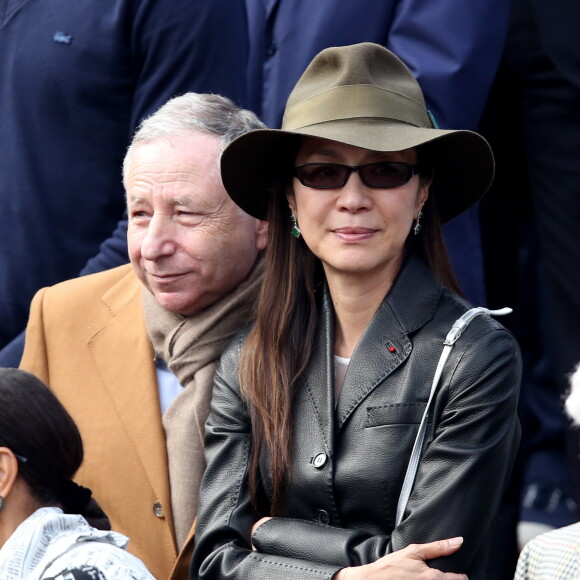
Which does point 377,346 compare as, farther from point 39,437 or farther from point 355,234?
point 39,437

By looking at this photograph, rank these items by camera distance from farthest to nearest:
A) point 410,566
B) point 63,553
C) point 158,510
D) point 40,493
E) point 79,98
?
point 79,98 < point 158,510 < point 40,493 < point 63,553 < point 410,566

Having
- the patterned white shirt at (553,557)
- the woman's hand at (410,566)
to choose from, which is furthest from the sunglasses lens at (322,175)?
the patterned white shirt at (553,557)

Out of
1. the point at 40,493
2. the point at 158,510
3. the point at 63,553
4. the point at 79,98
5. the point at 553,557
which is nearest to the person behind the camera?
the point at 553,557

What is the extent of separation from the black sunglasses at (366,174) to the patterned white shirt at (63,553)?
3.59 feet

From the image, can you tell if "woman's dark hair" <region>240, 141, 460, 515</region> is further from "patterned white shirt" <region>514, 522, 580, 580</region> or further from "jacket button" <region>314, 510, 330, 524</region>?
"patterned white shirt" <region>514, 522, 580, 580</region>

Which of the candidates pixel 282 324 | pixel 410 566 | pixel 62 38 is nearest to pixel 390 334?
pixel 282 324

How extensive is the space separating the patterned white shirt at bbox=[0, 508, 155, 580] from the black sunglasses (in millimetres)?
1095

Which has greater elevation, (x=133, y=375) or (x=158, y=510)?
(x=133, y=375)

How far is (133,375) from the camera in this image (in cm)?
421

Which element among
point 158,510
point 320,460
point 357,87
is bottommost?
point 158,510

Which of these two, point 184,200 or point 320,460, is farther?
point 184,200

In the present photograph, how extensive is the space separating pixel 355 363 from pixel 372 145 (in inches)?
22.9

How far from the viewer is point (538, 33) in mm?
4836

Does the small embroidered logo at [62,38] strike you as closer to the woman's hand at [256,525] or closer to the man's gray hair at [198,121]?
the man's gray hair at [198,121]
